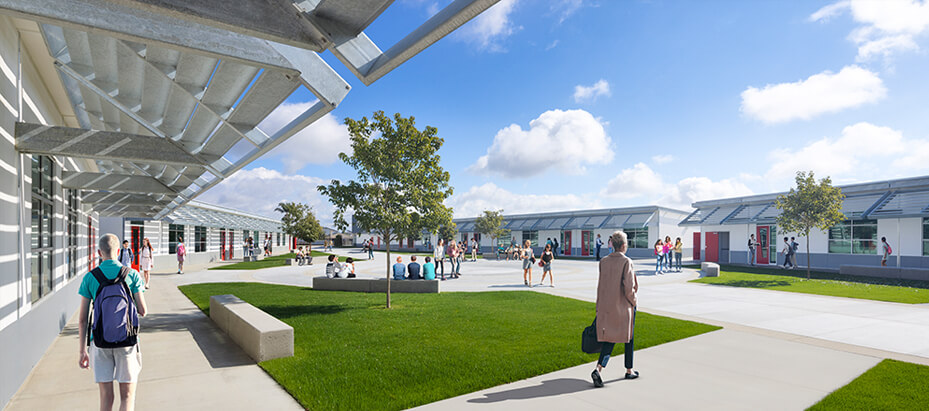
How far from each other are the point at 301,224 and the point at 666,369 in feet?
126

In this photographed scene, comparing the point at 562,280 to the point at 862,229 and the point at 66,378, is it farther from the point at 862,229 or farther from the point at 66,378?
the point at 862,229

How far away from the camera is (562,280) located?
18.5m

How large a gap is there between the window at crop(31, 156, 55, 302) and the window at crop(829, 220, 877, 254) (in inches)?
1234

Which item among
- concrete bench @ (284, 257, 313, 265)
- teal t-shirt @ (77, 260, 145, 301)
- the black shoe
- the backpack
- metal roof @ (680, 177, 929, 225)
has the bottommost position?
concrete bench @ (284, 257, 313, 265)

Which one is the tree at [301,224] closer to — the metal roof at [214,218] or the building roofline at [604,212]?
the metal roof at [214,218]

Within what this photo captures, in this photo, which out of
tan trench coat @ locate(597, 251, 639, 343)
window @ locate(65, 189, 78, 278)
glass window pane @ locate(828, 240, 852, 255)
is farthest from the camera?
glass window pane @ locate(828, 240, 852, 255)

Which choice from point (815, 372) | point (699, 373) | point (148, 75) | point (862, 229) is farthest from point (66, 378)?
point (862, 229)

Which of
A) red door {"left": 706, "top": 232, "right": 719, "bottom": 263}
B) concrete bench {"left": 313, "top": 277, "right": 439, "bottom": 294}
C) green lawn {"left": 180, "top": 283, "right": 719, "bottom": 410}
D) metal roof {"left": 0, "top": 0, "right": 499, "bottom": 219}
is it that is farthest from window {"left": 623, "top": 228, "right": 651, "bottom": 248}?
metal roof {"left": 0, "top": 0, "right": 499, "bottom": 219}

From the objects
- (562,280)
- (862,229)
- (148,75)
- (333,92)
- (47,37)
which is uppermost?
(47,37)

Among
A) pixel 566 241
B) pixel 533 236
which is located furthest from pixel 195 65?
pixel 533 236

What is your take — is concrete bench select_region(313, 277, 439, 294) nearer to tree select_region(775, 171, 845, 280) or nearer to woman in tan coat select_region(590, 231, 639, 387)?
woman in tan coat select_region(590, 231, 639, 387)

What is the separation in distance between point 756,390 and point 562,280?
13530 mm

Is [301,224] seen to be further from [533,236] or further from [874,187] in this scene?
[874,187]

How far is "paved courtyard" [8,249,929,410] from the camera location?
4.74 m
